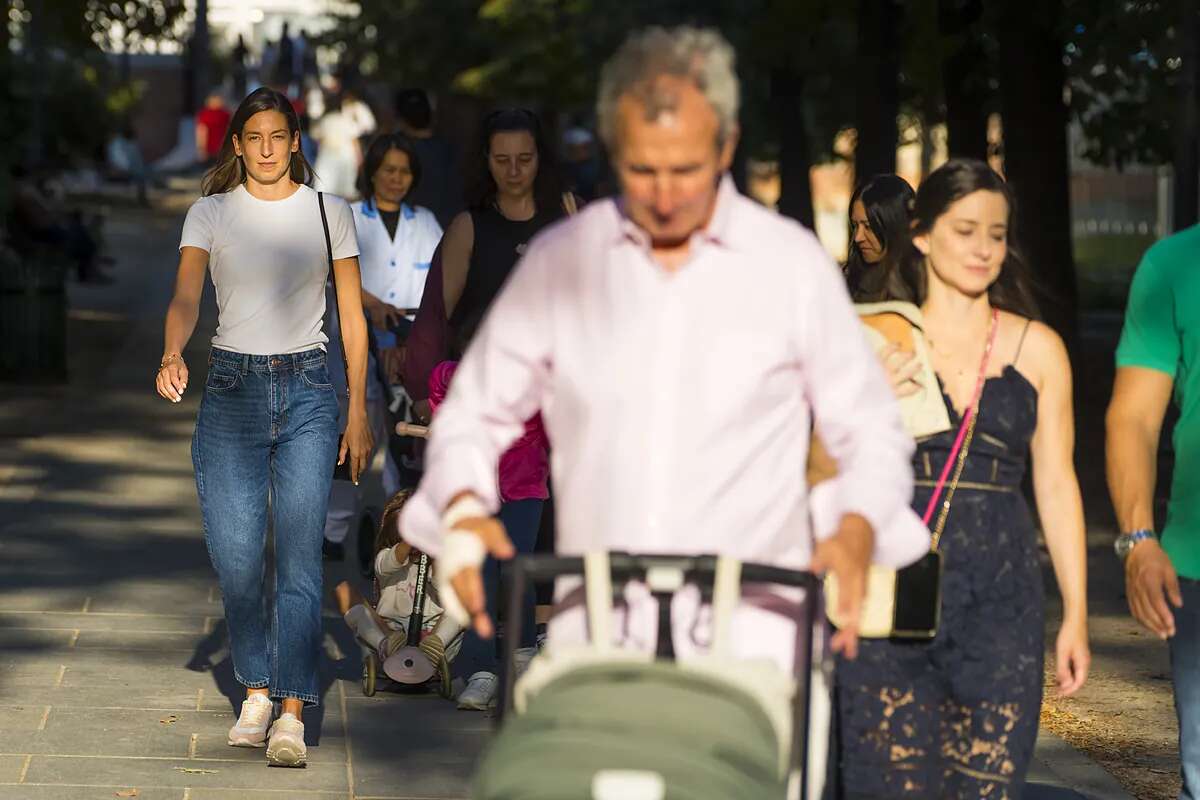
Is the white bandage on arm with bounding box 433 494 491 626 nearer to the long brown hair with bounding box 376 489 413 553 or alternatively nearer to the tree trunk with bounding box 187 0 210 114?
the long brown hair with bounding box 376 489 413 553

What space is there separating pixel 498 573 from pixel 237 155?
1.77 m

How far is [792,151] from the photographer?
2838 cm

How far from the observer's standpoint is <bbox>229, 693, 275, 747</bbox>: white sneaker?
6949 millimetres

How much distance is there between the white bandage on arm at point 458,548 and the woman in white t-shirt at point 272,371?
3154 mm

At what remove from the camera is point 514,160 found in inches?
296

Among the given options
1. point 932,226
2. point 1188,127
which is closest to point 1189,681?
point 932,226

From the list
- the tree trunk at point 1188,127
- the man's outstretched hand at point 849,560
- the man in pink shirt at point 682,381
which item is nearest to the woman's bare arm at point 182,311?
the man in pink shirt at point 682,381

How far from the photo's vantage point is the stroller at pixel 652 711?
3162 mm

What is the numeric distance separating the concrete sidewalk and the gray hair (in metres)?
3.33

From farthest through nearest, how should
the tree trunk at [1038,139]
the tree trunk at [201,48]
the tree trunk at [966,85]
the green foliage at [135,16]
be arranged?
the tree trunk at [201,48]
the green foliage at [135,16]
the tree trunk at [966,85]
the tree trunk at [1038,139]

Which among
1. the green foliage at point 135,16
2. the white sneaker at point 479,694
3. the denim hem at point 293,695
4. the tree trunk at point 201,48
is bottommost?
the white sneaker at point 479,694

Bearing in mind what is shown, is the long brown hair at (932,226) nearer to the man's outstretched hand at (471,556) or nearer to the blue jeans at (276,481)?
the man's outstretched hand at (471,556)

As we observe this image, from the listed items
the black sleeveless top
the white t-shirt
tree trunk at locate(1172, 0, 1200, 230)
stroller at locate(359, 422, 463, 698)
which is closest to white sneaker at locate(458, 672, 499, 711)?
stroller at locate(359, 422, 463, 698)

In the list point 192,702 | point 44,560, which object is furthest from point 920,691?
point 44,560
